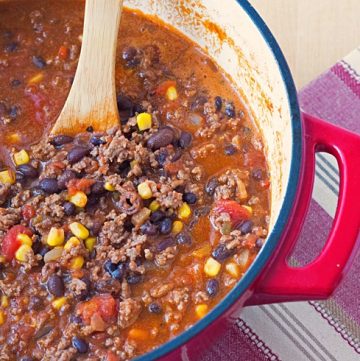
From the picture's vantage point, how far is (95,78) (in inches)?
139

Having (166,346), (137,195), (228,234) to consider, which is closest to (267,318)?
(228,234)

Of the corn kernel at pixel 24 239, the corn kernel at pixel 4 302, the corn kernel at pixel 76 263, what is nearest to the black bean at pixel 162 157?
the corn kernel at pixel 76 263

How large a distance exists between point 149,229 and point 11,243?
1.99 feet

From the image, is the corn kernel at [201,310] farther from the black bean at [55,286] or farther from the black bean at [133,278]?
the black bean at [55,286]

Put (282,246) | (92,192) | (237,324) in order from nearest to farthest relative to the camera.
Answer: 1. (282,246)
2. (92,192)
3. (237,324)

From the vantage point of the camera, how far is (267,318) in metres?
3.57

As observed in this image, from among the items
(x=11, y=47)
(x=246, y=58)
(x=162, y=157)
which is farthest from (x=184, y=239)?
(x=11, y=47)

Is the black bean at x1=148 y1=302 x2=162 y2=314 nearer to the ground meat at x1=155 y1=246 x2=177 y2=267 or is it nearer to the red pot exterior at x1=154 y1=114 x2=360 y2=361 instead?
the ground meat at x1=155 y1=246 x2=177 y2=267

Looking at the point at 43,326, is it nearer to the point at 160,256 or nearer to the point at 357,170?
the point at 160,256

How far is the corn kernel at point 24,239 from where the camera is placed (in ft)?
10.5

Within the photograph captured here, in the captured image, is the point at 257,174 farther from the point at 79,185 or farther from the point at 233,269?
the point at 79,185

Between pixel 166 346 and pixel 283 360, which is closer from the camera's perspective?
pixel 166 346

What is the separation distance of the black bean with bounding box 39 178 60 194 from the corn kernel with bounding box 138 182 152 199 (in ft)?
1.24

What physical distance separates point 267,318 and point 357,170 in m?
1.11
